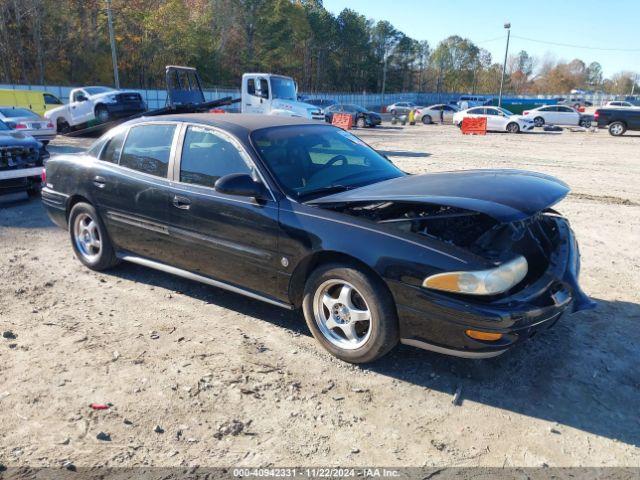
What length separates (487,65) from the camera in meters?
126

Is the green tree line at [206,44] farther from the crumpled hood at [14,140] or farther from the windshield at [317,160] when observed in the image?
the windshield at [317,160]

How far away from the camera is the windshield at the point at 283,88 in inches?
682

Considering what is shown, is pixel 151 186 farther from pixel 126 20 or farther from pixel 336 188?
pixel 126 20

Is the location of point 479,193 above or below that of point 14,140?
above

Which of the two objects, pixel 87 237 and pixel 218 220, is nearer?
pixel 218 220

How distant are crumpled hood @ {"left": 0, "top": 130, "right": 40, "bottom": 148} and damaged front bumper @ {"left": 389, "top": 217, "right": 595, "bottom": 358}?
7.84 meters

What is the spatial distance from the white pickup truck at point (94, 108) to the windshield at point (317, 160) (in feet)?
60.9

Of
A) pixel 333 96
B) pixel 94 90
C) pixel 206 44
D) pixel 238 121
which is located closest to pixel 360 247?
pixel 238 121

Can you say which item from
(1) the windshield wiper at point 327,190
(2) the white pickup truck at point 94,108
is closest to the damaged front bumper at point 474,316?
(1) the windshield wiper at point 327,190

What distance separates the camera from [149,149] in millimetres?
4617

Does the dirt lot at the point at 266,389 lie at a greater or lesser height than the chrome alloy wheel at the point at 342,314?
lesser

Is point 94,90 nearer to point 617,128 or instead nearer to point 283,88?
point 283,88

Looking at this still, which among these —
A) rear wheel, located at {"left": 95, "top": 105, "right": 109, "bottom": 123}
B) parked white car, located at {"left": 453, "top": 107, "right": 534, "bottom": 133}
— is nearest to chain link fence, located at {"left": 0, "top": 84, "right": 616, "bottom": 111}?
rear wheel, located at {"left": 95, "top": 105, "right": 109, "bottom": 123}

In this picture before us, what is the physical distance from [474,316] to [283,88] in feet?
52.5
